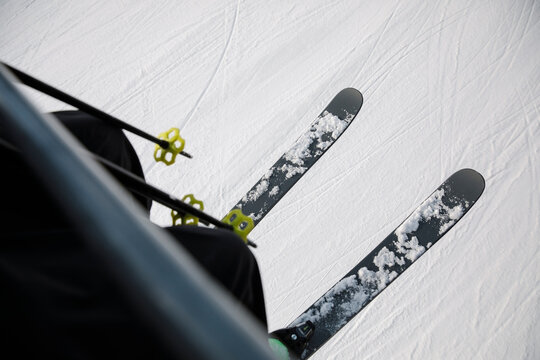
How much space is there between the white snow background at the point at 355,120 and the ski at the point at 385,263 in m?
0.13

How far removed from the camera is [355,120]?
75.5 inches

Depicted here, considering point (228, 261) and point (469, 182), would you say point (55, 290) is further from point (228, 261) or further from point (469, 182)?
point (469, 182)

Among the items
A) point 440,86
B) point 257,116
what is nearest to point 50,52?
point 257,116

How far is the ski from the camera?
135cm

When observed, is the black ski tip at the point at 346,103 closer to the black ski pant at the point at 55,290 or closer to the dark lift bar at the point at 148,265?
the black ski pant at the point at 55,290

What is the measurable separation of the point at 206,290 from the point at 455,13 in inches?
95.1

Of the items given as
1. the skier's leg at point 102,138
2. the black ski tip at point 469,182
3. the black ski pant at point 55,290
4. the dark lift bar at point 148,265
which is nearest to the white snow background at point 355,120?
the black ski tip at point 469,182

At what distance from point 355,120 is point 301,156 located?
412 millimetres

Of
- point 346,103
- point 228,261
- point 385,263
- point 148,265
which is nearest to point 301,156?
point 346,103

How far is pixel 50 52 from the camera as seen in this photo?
2.32m

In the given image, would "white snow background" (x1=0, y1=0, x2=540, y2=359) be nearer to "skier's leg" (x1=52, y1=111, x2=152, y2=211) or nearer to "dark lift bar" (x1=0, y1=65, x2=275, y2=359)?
"skier's leg" (x1=52, y1=111, x2=152, y2=211)

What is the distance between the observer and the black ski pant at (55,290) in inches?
12.7

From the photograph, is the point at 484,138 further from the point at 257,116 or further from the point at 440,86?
the point at 257,116

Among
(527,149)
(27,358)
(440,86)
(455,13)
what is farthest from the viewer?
(455,13)
